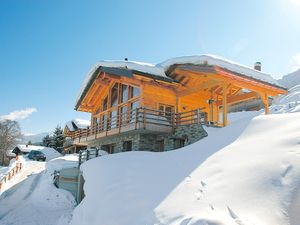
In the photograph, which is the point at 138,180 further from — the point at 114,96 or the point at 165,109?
the point at 114,96

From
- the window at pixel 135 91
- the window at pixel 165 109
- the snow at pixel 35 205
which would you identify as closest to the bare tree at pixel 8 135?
the snow at pixel 35 205

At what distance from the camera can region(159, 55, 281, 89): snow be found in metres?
14.4

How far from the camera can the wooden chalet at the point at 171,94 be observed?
14.6 meters

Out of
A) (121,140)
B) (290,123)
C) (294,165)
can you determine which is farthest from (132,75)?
(294,165)

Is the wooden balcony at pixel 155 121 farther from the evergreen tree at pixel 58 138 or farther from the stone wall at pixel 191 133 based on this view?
the evergreen tree at pixel 58 138

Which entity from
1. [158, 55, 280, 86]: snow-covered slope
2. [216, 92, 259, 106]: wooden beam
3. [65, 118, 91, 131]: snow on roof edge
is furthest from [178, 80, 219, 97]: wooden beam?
[65, 118, 91, 131]: snow on roof edge

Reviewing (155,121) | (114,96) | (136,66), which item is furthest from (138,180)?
(114,96)

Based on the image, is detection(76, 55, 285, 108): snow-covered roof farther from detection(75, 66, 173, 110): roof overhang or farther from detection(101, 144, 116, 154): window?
detection(101, 144, 116, 154): window

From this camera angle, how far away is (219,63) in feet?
47.0

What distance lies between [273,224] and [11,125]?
5929cm

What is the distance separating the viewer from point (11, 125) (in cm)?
5622

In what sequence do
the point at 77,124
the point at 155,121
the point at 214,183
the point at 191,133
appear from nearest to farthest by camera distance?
the point at 214,183
the point at 191,133
the point at 155,121
the point at 77,124

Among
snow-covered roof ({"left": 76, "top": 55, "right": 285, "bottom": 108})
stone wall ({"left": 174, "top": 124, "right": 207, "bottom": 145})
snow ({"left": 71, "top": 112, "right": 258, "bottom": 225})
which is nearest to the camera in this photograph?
snow ({"left": 71, "top": 112, "right": 258, "bottom": 225})

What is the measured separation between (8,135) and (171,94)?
155ft
